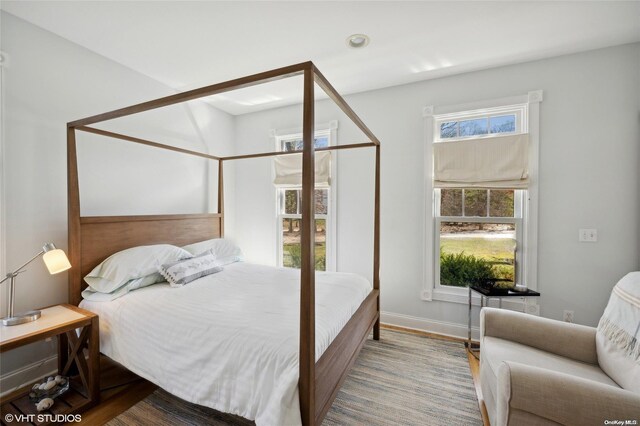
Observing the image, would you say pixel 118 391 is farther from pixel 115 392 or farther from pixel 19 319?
pixel 19 319

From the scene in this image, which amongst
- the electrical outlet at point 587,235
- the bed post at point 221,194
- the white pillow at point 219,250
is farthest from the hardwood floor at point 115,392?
the electrical outlet at point 587,235

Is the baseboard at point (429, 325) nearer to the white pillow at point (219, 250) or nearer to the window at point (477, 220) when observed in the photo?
the window at point (477, 220)

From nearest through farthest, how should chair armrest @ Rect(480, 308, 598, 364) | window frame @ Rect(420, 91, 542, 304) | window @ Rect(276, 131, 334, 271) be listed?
chair armrest @ Rect(480, 308, 598, 364), window frame @ Rect(420, 91, 542, 304), window @ Rect(276, 131, 334, 271)

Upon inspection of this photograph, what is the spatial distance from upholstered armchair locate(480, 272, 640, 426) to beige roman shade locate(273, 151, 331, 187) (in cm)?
223

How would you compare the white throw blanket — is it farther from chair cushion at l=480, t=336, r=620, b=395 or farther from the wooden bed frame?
the wooden bed frame

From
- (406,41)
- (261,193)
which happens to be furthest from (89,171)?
(406,41)

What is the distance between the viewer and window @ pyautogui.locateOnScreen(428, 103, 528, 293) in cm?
273

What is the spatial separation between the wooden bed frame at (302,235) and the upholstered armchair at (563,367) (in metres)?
0.85

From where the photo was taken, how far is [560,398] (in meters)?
1.15

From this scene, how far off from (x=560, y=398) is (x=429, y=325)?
1.90 meters

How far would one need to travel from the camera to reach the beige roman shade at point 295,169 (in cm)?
344

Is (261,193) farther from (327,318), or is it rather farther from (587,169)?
(587,169)

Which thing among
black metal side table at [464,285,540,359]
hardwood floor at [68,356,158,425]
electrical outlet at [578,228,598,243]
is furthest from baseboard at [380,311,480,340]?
hardwood floor at [68,356,158,425]

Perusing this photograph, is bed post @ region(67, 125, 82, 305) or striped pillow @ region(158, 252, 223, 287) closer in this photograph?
bed post @ region(67, 125, 82, 305)
